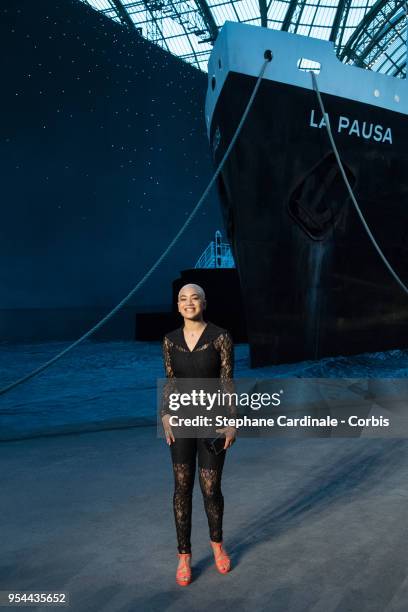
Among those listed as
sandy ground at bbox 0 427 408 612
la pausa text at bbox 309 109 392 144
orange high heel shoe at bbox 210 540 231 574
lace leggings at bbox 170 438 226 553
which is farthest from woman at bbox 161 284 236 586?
la pausa text at bbox 309 109 392 144

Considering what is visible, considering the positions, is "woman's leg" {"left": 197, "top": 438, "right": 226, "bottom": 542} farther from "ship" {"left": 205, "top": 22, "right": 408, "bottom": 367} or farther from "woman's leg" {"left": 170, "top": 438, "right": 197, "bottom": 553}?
"ship" {"left": 205, "top": 22, "right": 408, "bottom": 367}

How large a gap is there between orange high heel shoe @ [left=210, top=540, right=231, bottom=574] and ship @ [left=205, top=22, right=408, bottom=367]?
6.15 metres

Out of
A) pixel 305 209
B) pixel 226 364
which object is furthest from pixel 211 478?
pixel 305 209

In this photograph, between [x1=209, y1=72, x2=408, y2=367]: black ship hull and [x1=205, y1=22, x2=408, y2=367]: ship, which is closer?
[x1=205, y1=22, x2=408, y2=367]: ship

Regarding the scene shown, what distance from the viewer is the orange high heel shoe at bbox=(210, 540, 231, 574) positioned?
8.55 feet

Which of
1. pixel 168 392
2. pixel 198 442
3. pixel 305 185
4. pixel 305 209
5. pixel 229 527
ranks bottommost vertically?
pixel 229 527

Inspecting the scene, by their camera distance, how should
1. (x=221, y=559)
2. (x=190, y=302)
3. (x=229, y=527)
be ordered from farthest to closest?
1. (x=229, y=527)
2. (x=221, y=559)
3. (x=190, y=302)

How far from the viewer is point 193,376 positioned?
8.34 ft

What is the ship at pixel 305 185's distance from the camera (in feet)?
26.1

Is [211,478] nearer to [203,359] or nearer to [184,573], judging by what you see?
[184,573]

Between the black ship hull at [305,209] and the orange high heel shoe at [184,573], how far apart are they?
6.25 m

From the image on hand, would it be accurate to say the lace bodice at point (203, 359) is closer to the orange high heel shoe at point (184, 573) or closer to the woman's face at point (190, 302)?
the woman's face at point (190, 302)

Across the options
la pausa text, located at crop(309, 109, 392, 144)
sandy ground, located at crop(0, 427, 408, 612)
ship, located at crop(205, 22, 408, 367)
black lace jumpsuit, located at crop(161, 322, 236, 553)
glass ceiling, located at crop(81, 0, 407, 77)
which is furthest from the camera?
glass ceiling, located at crop(81, 0, 407, 77)

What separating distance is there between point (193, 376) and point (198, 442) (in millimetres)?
305
